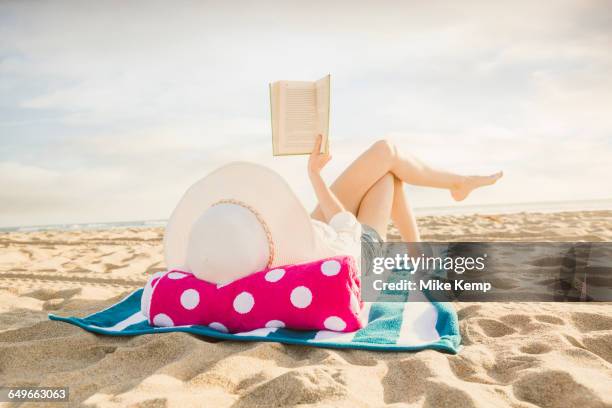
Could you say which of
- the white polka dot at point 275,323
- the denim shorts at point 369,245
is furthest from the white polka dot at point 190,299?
the denim shorts at point 369,245

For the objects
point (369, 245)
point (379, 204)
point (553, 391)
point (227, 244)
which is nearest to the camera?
point (553, 391)

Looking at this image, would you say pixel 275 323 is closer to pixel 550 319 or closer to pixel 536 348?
pixel 536 348

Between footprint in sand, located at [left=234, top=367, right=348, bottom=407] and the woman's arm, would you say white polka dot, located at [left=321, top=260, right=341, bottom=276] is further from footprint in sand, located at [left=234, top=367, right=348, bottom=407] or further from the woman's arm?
the woman's arm

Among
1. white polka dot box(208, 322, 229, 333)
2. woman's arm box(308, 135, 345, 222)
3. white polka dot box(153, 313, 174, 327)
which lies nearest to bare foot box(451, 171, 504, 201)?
woman's arm box(308, 135, 345, 222)

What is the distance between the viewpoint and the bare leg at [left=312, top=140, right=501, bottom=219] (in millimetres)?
3299

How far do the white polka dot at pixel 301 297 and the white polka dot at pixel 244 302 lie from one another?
0.61 feet

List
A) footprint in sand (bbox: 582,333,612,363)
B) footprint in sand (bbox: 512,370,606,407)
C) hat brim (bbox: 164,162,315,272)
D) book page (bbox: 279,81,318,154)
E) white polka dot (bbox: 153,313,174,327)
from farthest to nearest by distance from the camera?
book page (bbox: 279,81,318,154), white polka dot (bbox: 153,313,174,327), hat brim (bbox: 164,162,315,272), footprint in sand (bbox: 582,333,612,363), footprint in sand (bbox: 512,370,606,407)

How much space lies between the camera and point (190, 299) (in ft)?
7.30

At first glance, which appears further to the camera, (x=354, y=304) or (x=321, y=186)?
(x=321, y=186)

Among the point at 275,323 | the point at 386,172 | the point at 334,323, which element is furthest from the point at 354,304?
the point at 386,172

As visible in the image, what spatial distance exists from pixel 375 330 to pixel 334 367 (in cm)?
51

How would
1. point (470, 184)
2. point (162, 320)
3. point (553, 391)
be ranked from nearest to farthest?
1. point (553, 391)
2. point (162, 320)
3. point (470, 184)

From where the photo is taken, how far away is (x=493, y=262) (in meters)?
3.73

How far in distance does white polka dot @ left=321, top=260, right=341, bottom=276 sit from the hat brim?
174 mm
